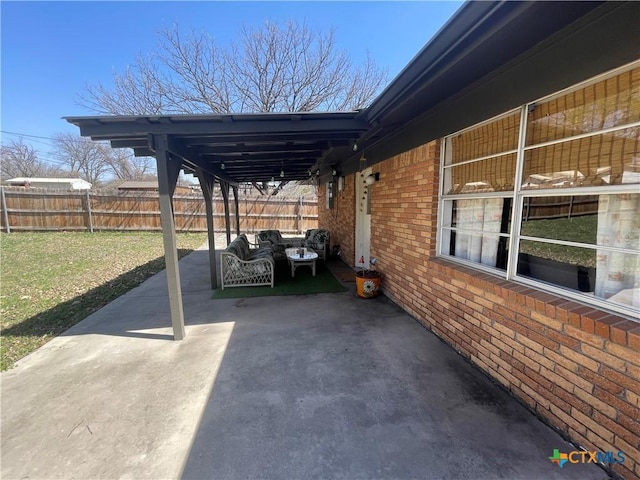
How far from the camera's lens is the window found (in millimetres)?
1746

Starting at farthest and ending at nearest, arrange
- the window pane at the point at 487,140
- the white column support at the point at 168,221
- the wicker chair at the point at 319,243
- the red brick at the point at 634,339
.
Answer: the wicker chair at the point at 319,243, the white column support at the point at 168,221, the window pane at the point at 487,140, the red brick at the point at 634,339

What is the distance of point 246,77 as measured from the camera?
472 inches

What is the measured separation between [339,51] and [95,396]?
43.6 ft

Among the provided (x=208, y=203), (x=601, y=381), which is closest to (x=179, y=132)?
(x=208, y=203)

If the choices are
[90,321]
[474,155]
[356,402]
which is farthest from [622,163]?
[90,321]

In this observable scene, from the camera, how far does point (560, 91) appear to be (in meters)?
1.97

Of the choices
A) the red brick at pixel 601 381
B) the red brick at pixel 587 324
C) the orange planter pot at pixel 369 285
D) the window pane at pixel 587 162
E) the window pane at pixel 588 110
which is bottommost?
the orange planter pot at pixel 369 285

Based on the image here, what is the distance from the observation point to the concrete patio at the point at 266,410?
174cm

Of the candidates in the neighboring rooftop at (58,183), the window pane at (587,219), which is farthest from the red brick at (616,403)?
the neighboring rooftop at (58,183)

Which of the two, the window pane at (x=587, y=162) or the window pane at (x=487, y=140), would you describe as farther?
the window pane at (x=487, y=140)

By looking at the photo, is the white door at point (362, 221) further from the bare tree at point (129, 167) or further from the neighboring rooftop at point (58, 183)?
the bare tree at point (129, 167)

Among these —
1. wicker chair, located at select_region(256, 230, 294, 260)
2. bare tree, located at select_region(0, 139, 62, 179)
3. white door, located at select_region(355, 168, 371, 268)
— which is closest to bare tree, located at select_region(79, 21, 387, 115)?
wicker chair, located at select_region(256, 230, 294, 260)

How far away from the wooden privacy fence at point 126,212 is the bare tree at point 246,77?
411 cm

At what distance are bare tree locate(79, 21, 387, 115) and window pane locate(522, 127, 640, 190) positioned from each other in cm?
1156
